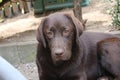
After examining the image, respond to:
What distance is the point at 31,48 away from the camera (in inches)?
255

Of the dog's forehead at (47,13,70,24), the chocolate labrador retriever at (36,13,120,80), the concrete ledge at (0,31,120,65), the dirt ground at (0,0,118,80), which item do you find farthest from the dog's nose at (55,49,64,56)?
the concrete ledge at (0,31,120,65)

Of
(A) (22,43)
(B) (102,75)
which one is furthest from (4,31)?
(B) (102,75)

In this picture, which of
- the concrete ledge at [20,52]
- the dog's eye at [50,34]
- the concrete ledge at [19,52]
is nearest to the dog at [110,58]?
the dog's eye at [50,34]

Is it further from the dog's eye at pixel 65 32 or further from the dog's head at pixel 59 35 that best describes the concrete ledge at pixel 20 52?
the dog's eye at pixel 65 32

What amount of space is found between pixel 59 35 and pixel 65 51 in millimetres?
185

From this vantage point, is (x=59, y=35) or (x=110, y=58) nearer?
(x=59, y=35)

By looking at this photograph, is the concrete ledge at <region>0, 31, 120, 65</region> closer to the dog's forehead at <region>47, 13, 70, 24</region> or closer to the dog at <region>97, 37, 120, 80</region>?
the dog at <region>97, 37, 120, 80</region>

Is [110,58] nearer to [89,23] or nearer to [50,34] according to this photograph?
[50,34]

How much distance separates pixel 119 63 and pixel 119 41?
10.6 inches

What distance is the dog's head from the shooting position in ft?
10.8

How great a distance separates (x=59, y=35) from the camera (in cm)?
340

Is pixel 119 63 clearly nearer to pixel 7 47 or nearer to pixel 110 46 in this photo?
pixel 110 46

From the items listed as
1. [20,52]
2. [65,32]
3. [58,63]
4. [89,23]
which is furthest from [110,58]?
[89,23]

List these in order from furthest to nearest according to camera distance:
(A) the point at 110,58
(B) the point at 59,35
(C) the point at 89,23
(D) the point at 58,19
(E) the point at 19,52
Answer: (C) the point at 89,23 < (E) the point at 19,52 < (A) the point at 110,58 < (D) the point at 58,19 < (B) the point at 59,35
